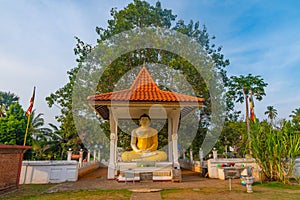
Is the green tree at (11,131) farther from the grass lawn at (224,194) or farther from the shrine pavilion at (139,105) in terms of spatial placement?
the grass lawn at (224,194)

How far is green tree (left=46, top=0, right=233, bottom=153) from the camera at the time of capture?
11.6 metres

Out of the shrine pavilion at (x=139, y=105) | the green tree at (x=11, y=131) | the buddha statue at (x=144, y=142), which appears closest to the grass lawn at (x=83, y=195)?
the shrine pavilion at (x=139, y=105)

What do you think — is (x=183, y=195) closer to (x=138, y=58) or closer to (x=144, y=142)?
(x=144, y=142)

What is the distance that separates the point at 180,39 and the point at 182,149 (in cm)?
661

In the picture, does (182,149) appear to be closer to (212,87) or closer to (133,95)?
(212,87)

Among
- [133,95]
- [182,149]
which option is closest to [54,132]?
[182,149]

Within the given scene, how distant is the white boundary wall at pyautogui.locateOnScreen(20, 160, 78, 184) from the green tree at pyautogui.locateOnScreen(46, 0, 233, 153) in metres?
4.86

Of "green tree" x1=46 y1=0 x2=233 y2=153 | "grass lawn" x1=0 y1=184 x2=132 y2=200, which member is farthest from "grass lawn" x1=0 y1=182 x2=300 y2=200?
"green tree" x1=46 y1=0 x2=233 y2=153

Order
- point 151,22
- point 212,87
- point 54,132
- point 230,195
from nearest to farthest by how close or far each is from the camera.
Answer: point 230,195, point 212,87, point 151,22, point 54,132

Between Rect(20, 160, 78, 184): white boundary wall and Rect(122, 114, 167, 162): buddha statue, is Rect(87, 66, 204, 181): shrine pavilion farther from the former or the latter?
Rect(20, 160, 78, 184): white boundary wall

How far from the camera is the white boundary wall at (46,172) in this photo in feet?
23.2

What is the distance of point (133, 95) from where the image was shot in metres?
7.20

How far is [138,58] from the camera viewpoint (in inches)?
503

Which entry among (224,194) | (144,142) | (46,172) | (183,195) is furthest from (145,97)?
(46,172)
